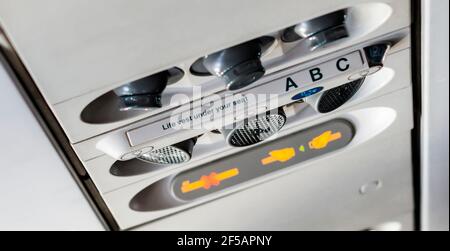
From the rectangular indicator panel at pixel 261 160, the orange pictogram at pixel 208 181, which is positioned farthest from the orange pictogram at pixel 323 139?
the orange pictogram at pixel 208 181

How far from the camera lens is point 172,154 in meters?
0.68

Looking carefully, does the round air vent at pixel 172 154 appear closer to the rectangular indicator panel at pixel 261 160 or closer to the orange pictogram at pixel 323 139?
the rectangular indicator panel at pixel 261 160

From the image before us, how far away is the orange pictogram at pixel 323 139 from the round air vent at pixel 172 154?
17 centimetres

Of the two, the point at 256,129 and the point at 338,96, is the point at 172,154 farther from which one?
the point at 338,96

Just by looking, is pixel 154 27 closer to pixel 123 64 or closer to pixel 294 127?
pixel 123 64

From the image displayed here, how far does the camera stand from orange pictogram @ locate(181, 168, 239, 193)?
2.42 feet

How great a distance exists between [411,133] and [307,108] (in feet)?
0.59

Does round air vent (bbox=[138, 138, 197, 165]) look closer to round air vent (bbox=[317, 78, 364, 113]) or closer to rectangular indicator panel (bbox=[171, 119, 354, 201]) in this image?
rectangular indicator panel (bbox=[171, 119, 354, 201])

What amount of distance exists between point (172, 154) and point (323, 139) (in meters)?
0.21

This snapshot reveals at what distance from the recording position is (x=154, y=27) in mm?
532

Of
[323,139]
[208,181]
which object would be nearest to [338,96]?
[323,139]

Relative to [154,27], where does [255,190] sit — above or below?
below

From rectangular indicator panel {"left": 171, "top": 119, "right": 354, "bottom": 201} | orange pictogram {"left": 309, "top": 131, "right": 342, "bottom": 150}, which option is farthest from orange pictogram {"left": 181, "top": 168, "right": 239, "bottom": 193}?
orange pictogram {"left": 309, "top": 131, "right": 342, "bottom": 150}
